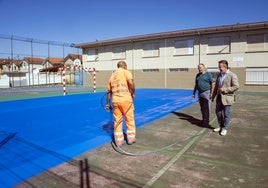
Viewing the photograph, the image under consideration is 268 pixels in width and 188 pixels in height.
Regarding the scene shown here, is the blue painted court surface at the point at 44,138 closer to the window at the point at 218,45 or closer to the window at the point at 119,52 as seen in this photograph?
the window at the point at 218,45

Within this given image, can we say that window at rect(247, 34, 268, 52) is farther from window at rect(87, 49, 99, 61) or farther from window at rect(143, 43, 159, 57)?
window at rect(87, 49, 99, 61)

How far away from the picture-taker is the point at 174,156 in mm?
4523

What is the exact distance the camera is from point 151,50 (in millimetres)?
28188

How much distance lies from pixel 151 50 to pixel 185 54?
459 centimetres

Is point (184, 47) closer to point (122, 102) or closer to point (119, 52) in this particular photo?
point (119, 52)

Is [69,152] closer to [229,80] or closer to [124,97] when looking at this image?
[124,97]

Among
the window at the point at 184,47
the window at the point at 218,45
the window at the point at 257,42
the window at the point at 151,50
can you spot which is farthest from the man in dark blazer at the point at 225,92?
the window at the point at 151,50

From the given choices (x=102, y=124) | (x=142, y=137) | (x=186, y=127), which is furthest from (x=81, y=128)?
(x=186, y=127)

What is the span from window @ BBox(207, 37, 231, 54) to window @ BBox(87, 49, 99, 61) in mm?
16365

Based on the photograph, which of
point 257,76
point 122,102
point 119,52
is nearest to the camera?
point 122,102

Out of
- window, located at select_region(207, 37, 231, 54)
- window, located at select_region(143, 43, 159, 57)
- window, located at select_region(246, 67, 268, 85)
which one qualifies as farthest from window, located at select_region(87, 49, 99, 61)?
window, located at select_region(246, 67, 268, 85)

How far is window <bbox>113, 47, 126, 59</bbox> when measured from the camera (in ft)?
99.9

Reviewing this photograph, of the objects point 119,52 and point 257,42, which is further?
point 119,52

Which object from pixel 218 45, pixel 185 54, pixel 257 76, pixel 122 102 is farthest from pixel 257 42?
pixel 122 102
